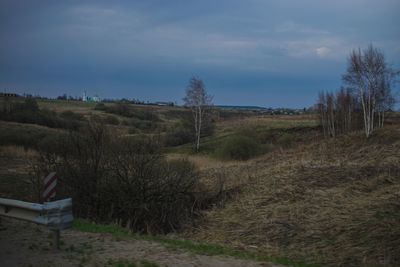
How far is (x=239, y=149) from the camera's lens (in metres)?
54.0

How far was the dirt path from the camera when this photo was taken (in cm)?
968

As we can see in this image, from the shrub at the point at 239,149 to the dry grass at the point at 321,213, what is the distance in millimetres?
26108

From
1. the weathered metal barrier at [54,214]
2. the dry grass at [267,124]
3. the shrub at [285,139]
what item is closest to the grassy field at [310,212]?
the weathered metal barrier at [54,214]

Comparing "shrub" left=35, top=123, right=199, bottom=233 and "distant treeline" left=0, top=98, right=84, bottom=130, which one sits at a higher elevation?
"distant treeline" left=0, top=98, right=84, bottom=130

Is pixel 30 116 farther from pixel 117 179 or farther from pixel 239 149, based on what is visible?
pixel 117 179

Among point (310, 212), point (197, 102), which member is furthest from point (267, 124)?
point (310, 212)

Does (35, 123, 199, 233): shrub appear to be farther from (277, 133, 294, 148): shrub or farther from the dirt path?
(277, 133, 294, 148): shrub

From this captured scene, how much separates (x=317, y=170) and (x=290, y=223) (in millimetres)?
8335

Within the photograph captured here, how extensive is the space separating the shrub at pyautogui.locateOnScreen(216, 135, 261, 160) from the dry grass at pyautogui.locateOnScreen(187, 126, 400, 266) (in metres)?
26.1

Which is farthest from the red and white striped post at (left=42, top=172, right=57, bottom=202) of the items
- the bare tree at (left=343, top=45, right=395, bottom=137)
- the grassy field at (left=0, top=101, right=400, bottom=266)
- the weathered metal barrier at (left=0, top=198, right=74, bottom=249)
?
the bare tree at (left=343, top=45, right=395, bottom=137)

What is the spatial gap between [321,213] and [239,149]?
3698 cm

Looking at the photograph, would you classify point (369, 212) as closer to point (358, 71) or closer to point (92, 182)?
point (92, 182)

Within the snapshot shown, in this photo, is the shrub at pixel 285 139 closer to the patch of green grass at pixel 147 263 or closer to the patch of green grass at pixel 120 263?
the patch of green grass at pixel 147 263

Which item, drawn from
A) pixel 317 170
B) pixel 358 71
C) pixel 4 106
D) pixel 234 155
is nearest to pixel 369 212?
pixel 317 170
